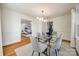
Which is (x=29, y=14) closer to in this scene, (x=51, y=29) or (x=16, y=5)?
(x=16, y=5)

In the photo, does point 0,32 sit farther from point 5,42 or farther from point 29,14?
point 29,14

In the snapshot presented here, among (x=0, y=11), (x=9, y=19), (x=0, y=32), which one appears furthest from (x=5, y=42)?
(x=0, y=11)

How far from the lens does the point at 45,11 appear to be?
5.04 feet

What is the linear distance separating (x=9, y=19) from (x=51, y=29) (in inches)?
31.2

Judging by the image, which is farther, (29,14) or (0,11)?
(29,14)

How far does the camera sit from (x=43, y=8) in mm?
1509

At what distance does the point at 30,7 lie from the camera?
1525 mm

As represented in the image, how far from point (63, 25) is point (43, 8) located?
0.49 m

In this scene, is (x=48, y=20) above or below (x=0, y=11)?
below

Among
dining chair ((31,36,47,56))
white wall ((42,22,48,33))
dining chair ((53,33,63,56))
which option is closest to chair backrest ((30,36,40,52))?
dining chair ((31,36,47,56))

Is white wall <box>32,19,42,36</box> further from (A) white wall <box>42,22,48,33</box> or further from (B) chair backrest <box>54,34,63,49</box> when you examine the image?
(B) chair backrest <box>54,34,63,49</box>

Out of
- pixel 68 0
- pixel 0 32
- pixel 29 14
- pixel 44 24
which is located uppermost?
pixel 68 0

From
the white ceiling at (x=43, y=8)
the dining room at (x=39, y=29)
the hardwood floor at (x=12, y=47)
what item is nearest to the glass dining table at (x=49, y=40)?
the dining room at (x=39, y=29)

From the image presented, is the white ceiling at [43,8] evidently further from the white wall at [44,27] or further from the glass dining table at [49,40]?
the glass dining table at [49,40]
